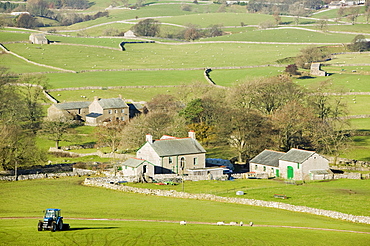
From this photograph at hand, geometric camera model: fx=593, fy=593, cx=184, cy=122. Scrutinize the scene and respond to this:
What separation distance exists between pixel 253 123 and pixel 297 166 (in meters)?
14.9

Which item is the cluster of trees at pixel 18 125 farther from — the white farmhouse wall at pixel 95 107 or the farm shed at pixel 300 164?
the farm shed at pixel 300 164

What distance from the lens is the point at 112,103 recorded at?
393 feet

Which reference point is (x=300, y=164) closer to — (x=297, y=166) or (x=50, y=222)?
(x=297, y=166)

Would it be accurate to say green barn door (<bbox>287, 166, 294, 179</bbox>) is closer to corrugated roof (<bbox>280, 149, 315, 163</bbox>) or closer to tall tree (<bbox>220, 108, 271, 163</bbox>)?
corrugated roof (<bbox>280, 149, 315, 163</bbox>)

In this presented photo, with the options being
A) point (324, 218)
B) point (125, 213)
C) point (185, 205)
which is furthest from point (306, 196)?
point (125, 213)

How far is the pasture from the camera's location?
35.8m

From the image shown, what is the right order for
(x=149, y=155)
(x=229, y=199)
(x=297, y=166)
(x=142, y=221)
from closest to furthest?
(x=142, y=221)
(x=229, y=199)
(x=297, y=166)
(x=149, y=155)

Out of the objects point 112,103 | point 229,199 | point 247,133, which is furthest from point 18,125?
point 229,199

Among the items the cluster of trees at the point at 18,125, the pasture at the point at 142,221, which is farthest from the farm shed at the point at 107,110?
the pasture at the point at 142,221

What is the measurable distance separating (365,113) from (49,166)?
6583cm

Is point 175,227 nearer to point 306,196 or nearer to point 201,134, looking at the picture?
point 306,196

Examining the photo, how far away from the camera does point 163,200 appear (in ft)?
189

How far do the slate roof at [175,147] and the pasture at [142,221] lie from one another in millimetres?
12354

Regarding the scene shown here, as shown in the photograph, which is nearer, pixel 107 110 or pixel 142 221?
pixel 142 221
